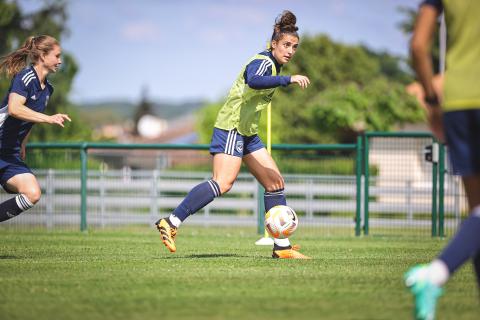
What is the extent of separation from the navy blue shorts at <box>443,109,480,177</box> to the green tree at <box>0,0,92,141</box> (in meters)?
37.2

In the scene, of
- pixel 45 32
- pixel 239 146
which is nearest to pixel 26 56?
pixel 239 146

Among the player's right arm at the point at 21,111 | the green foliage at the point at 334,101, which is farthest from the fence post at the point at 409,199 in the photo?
the green foliage at the point at 334,101

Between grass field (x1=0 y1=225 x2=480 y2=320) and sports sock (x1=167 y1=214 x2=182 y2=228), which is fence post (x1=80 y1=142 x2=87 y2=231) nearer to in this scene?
grass field (x1=0 y1=225 x2=480 y2=320)

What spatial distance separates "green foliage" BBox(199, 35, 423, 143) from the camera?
126 feet

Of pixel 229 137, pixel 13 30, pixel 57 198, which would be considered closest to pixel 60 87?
pixel 13 30

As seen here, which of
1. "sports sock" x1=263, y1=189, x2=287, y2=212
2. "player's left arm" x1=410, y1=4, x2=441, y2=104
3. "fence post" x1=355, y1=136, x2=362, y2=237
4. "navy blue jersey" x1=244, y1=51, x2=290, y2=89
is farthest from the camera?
"fence post" x1=355, y1=136, x2=362, y2=237

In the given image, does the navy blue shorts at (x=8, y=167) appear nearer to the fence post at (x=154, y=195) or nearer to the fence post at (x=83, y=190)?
the fence post at (x=83, y=190)

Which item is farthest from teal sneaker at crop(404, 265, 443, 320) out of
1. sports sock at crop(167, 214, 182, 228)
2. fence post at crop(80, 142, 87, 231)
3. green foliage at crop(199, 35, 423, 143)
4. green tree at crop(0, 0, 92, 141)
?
green tree at crop(0, 0, 92, 141)

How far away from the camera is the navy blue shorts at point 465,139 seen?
4.50 metres

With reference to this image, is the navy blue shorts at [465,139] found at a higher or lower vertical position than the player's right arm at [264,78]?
lower

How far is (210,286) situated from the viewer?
6160 mm

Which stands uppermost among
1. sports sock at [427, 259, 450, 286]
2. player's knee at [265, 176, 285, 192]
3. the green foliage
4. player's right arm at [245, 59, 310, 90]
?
the green foliage

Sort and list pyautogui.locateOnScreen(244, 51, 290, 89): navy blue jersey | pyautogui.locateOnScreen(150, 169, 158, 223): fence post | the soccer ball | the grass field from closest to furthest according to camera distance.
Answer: the grass field, pyautogui.locateOnScreen(244, 51, 290, 89): navy blue jersey, the soccer ball, pyautogui.locateOnScreen(150, 169, 158, 223): fence post

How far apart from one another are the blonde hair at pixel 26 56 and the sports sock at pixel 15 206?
1.24 metres
